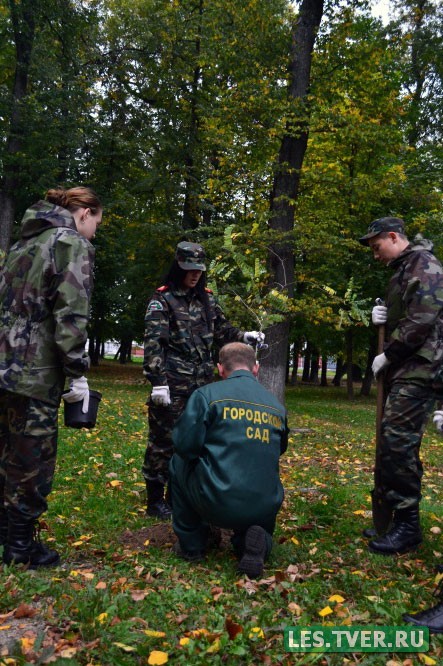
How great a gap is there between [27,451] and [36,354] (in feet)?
2.01

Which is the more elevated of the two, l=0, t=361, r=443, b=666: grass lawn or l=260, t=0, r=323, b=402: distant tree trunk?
l=260, t=0, r=323, b=402: distant tree trunk

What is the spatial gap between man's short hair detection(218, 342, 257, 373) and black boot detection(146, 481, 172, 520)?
1.50m

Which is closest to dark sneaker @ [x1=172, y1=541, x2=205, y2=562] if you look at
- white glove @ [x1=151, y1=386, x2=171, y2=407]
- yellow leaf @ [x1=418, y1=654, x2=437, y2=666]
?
white glove @ [x1=151, y1=386, x2=171, y2=407]

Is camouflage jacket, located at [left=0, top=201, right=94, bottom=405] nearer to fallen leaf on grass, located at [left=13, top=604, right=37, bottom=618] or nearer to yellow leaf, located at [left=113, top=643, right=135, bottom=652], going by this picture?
fallen leaf on grass, located at [left=13, top=604, right=37, bottom=618]

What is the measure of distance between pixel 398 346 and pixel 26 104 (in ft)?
48.0

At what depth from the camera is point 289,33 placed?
11.1 meters

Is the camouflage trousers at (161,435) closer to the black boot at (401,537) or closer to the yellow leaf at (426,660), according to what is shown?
the black boot at (401,537)

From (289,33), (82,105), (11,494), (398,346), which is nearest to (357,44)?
(289,33)

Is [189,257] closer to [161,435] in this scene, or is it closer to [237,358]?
[237,358]

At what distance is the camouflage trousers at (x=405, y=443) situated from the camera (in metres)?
4.31

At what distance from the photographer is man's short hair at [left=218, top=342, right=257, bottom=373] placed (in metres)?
4.12

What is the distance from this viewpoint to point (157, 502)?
507 cm

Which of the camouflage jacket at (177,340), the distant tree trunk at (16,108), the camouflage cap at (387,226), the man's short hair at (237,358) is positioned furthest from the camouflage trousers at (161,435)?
the distant tree trunk at (16,108)

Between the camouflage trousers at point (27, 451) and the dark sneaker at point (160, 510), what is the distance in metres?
1.55
